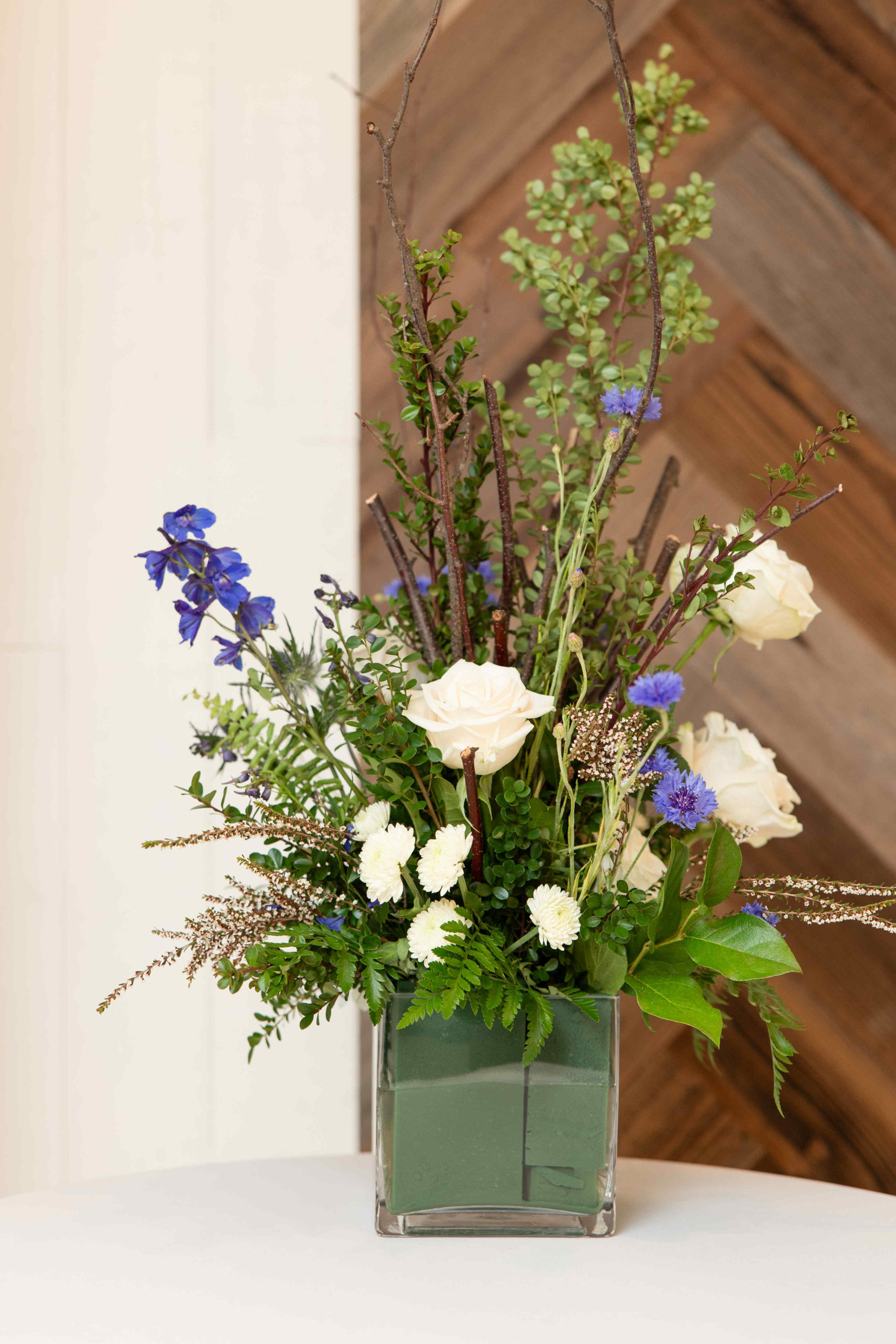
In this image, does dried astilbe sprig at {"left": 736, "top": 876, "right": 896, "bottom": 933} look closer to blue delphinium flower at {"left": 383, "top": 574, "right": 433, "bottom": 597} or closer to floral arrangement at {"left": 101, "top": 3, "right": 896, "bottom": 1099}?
floral arrangement at {"left": 101, "top": 3, "right": 896, "bottom": 1099}

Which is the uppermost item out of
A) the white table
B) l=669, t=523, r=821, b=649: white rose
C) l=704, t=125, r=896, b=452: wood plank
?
l=704, t=125, r=896, b=452: wood plank

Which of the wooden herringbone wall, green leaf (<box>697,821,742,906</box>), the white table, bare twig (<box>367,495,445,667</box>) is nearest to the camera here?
the white table

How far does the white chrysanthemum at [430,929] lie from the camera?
685 mm

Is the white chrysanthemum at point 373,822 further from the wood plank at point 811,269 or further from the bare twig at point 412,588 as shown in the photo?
the wood plank at point 811,269

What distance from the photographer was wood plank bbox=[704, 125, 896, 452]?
1174mm

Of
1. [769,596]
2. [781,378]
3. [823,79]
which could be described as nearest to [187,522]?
[769,596]

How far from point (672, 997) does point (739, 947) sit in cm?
5

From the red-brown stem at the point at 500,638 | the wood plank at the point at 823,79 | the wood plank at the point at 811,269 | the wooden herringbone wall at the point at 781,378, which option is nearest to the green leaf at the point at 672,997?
the red-brown stem at the point at 500,638

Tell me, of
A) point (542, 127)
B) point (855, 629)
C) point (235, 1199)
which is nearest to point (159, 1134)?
point (235, 1199)

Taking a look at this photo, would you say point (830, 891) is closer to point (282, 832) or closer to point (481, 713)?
point (481, 713)

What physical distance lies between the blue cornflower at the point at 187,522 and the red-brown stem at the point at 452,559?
16cm

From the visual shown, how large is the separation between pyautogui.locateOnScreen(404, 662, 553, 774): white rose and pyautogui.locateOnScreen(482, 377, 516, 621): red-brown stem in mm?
103

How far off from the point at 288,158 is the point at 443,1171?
1.06 meters

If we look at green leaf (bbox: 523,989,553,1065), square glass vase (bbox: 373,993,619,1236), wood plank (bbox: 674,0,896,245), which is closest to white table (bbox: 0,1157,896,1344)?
square glass vase (bbox: 373,993,619,1236)
